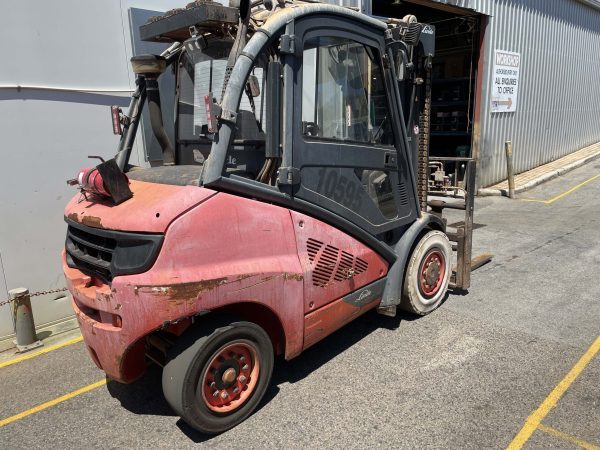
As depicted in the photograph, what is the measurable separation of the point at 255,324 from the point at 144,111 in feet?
7.80

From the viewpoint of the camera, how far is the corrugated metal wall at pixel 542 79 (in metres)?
11.6

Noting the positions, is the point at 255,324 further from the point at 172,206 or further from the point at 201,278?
the point at 172,206

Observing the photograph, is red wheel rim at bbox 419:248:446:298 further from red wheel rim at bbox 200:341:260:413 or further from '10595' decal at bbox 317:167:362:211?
red wheel rim at bbox 200:341:260:413

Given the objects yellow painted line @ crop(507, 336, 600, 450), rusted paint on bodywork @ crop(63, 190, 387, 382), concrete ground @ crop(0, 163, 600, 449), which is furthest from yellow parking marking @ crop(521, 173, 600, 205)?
rusted paint on bodywork @ crop(63, 190, 387, 382)

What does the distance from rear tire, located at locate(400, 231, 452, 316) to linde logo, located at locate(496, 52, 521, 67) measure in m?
8.60

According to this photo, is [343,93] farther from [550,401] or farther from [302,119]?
[550,401]

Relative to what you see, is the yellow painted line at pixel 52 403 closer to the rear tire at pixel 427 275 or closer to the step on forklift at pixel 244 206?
the step on forklift at pixel 244 206

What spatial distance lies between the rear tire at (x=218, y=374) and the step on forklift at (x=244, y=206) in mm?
11

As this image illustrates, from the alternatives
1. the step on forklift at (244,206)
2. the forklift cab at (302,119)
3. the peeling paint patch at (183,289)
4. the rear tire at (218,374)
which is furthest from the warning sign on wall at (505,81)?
the peeling paint patch at (183,289)

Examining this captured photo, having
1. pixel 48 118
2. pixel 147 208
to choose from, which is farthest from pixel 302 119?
pixel 48 118

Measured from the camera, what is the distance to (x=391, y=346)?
4.23m

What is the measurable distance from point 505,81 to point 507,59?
0.56m

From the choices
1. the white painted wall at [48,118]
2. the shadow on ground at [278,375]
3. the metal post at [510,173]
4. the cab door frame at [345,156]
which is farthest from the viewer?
the metal post at [510,173]

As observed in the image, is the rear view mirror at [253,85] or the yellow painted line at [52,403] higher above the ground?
the rear view mirror at [253,85]
